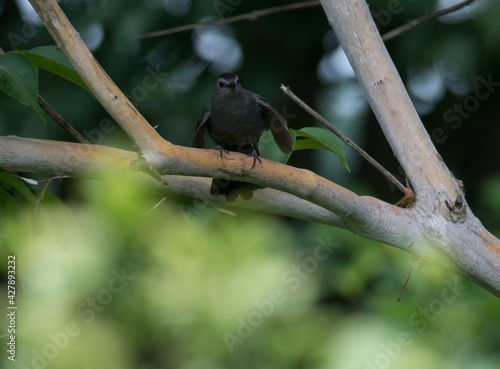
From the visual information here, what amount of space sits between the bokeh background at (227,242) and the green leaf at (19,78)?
27cm

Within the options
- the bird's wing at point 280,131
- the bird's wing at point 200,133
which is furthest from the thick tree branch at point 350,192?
the bird's wing at point 200,133

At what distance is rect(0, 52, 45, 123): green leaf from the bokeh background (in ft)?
0.90

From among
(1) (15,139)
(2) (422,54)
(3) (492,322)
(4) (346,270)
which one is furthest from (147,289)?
(2) (422,54)

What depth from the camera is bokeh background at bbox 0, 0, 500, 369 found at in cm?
144

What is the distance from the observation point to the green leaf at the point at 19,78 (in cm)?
145

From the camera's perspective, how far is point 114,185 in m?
1.50

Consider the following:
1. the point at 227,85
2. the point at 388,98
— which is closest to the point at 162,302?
the point at 388,98

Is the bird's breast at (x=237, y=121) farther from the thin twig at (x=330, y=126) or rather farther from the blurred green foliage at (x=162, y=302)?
the blurred green foliage at (x=162, y=302)

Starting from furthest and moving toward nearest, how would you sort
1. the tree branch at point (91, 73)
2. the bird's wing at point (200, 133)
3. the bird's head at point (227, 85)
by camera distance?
the bird's head at point (227, 85)
the bird's wing at point (200, 133)
the tree branch at point (91, 73)

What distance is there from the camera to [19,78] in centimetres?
145

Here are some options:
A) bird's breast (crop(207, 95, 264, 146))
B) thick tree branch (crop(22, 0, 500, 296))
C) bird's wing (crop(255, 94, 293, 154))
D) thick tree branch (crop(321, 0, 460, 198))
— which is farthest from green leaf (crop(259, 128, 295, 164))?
bird's breast (crop(207, 95, 264, 146))

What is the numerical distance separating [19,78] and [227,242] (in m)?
0.63

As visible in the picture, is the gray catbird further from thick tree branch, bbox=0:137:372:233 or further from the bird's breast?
thick tree branch, bbox=0:137:372:233

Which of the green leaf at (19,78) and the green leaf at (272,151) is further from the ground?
the green leaf at (19,78)
